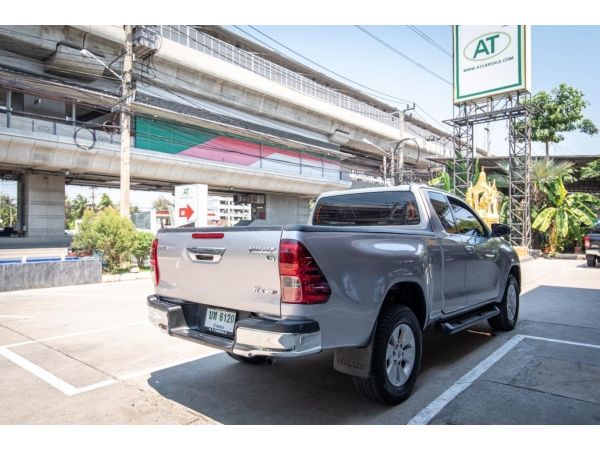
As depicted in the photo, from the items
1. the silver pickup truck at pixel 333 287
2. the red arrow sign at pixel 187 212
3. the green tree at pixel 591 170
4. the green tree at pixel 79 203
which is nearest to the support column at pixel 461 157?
the green tree at pixel 591 170

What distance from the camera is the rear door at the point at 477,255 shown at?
191 inches

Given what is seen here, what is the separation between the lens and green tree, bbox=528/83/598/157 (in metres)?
26.9

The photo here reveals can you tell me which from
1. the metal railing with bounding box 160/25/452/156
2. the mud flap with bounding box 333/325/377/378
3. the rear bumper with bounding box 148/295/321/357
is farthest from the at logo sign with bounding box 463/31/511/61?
the rear bumper with bounding box 148/295/321/357

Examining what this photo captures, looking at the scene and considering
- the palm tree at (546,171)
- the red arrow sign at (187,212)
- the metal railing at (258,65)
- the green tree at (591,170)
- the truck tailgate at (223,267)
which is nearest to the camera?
the truck tailgate at (223,267)

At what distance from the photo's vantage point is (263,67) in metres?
34.7

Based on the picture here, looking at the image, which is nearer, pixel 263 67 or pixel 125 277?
pixel 125 277

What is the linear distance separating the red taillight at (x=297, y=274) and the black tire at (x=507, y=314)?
391 cm

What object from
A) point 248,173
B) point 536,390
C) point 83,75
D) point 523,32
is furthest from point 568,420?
point 248,173

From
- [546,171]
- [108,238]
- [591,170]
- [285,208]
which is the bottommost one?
[108,238]

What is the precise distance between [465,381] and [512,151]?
762 inches

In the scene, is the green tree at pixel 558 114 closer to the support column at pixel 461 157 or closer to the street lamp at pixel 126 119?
the support column at pixel 461 157

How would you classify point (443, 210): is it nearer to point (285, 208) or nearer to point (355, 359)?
point (355, 359)

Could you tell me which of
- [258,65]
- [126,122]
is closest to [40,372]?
[126,122]

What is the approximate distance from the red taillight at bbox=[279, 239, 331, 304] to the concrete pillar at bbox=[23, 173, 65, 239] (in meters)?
24.0
